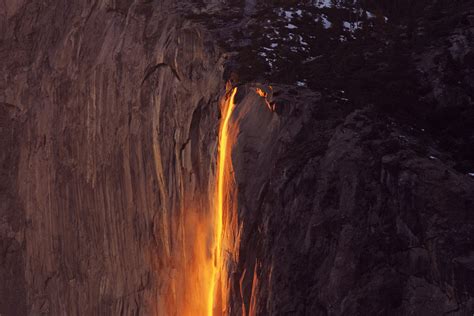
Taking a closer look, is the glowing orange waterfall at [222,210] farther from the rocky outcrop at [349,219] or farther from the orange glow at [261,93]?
the orange glow at [261,93]

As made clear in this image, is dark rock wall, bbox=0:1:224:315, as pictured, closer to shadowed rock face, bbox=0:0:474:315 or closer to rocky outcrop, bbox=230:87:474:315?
shadowed rock face, bbox=0:0:474:315

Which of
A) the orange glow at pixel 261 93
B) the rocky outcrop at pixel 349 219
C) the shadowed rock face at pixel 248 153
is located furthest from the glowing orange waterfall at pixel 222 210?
the orange glow at pixel 261 93

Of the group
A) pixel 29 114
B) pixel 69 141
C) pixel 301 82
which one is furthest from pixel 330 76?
pixel 29 114

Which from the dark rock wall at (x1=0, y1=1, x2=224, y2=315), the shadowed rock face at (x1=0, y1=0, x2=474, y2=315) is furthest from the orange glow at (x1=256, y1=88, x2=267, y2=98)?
the dark rock wall at (x1=0, y1=1, x2=224, y2=315)

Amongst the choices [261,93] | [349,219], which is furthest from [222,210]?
[349,219]

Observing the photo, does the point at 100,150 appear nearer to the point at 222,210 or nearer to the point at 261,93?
the point at 222,210

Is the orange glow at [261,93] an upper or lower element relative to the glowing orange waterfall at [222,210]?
upper
